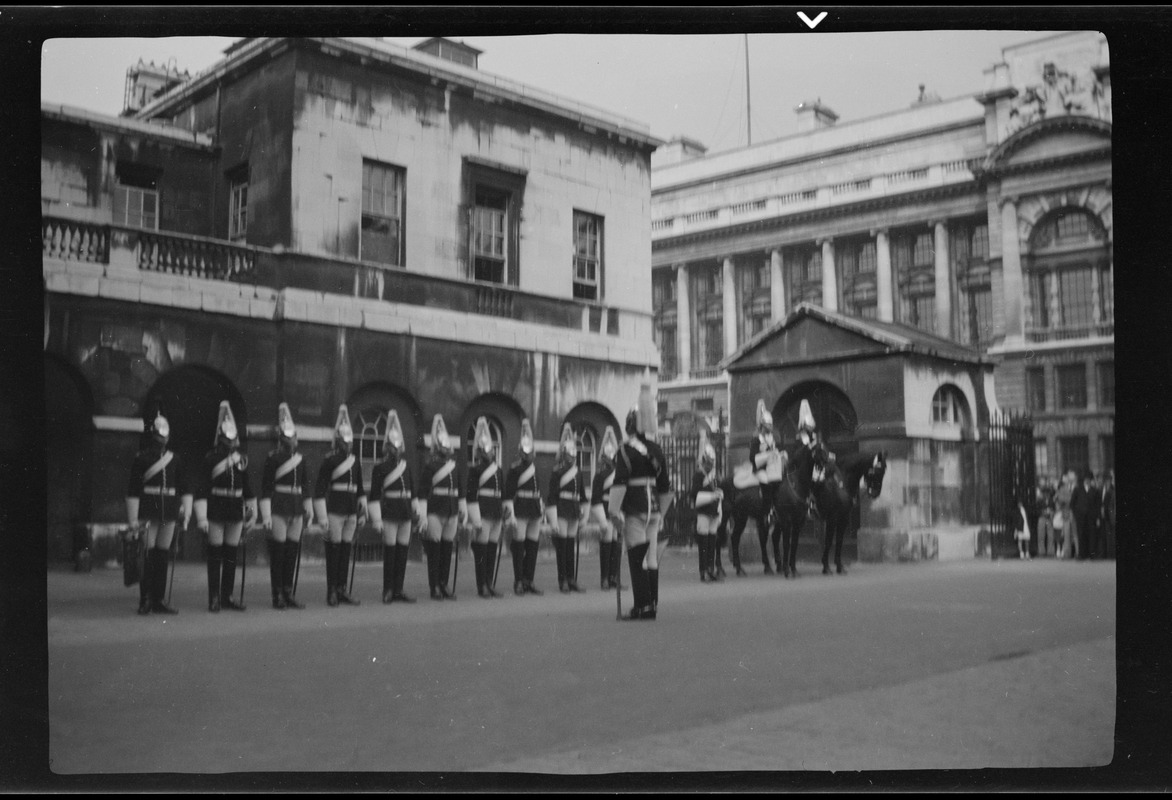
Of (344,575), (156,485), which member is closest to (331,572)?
(344,575)

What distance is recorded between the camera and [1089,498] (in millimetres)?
7062

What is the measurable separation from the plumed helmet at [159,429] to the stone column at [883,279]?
15.5 ft

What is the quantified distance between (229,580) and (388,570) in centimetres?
95

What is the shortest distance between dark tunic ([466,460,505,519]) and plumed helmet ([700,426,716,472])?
1397 millimetres

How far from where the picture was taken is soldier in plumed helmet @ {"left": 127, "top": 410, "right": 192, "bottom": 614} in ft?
20.9

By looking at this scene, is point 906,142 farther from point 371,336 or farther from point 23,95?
point 23,95

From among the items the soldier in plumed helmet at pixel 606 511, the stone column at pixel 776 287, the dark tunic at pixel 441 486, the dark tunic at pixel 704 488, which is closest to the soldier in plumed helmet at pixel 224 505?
the dark tunic at pixel 441 486

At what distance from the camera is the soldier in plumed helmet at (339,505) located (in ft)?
22.0

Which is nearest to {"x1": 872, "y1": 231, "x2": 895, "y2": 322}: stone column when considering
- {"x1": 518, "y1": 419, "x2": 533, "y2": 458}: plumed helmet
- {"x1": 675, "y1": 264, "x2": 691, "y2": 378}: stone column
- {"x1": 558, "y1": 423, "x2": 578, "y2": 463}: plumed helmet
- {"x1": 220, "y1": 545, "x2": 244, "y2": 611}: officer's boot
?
{"x1": 675, "y1": 264, "x2": 691, "y2": 378}: stone column

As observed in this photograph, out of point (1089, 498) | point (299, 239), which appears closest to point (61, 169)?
point (299, 239)

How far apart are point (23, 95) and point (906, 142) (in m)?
5.68

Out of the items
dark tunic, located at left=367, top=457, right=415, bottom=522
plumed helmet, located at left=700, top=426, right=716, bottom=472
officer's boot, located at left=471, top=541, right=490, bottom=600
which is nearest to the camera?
dark tunic, located at left=367, top=457, right=415, bottom=522

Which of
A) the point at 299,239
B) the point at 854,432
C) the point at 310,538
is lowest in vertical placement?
the point at 310,538

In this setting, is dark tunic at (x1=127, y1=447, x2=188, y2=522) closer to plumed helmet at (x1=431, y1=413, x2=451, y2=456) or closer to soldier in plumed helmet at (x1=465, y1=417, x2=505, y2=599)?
plumed helmet at (x1=431, y1=413, x2=451, y2=456)
